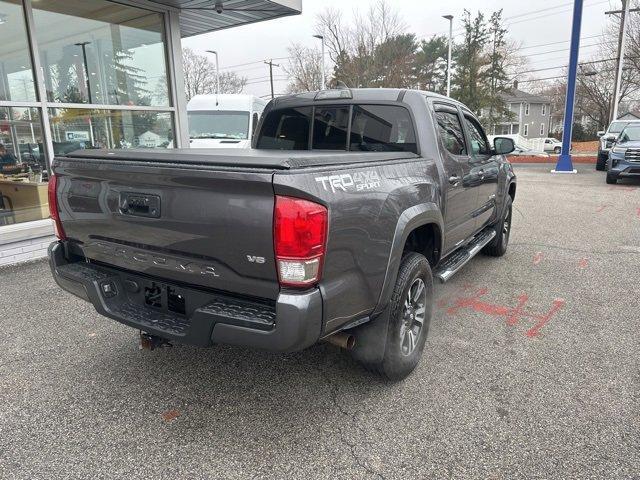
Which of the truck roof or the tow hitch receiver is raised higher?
the truck roof

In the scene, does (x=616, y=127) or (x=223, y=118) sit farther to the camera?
(x=616, y=127)

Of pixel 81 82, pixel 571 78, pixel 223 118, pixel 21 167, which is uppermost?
pixel 571 78

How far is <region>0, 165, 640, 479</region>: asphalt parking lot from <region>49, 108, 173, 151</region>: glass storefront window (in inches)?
123

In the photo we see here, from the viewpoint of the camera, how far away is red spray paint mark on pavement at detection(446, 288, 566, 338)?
4176 mm

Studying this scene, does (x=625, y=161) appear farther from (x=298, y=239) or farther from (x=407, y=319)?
(x=298, y=239)

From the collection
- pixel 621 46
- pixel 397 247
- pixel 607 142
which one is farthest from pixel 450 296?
pixel 621 46

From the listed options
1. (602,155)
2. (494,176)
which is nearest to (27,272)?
(494,176)

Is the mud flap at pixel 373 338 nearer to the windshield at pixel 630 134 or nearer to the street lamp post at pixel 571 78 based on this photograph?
the windshield at pixel 630 134

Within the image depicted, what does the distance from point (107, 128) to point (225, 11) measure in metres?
2.69

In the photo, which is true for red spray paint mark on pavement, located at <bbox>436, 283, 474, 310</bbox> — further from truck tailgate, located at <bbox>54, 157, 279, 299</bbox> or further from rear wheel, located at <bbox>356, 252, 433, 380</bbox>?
truck tailgate, located at <bbox>54, 157, 279, 299</bbox>

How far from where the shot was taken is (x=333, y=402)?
9.73 ft

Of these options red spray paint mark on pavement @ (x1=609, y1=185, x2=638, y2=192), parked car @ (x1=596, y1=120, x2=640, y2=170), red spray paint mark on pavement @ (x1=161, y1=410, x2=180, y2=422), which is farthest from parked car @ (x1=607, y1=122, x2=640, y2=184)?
red spray paint mark on pavement @ (x1=161, y1=410, x2=180, y2=422)

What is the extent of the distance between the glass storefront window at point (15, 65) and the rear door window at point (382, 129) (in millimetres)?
5070

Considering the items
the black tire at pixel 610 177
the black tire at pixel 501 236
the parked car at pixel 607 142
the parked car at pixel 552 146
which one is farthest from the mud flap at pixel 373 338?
the parked car at pixel 552 146
